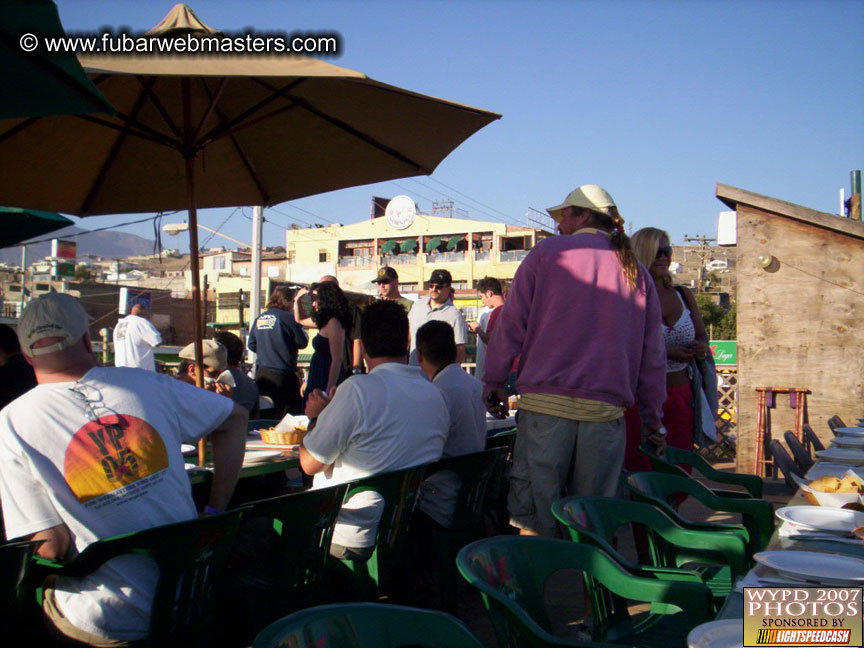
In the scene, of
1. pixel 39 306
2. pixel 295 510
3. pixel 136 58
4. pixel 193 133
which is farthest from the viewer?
pixel 193 133

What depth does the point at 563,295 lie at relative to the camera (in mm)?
3457

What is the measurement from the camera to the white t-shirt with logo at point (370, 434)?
309cm

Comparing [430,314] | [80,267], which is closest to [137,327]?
[430,314]

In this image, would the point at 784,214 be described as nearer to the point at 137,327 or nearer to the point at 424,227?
the point at 137,327

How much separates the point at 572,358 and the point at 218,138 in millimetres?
2083

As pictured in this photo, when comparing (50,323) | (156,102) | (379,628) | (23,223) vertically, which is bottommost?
(379,628)

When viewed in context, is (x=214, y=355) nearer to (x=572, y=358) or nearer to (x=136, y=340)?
(x=572, y=358)

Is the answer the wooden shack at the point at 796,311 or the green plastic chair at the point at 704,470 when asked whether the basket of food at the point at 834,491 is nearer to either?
the green plastic chair at the point at 704,470

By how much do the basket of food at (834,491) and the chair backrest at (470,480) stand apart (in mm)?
1378

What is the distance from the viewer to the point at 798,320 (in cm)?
815

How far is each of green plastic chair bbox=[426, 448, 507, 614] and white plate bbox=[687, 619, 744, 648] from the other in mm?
2077

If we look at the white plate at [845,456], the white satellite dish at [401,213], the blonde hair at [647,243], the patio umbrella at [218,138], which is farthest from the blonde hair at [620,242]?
the white satellite dish at [401,213]

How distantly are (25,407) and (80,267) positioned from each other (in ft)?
306

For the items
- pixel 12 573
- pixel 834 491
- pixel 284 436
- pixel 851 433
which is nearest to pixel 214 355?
pixel 284 436
